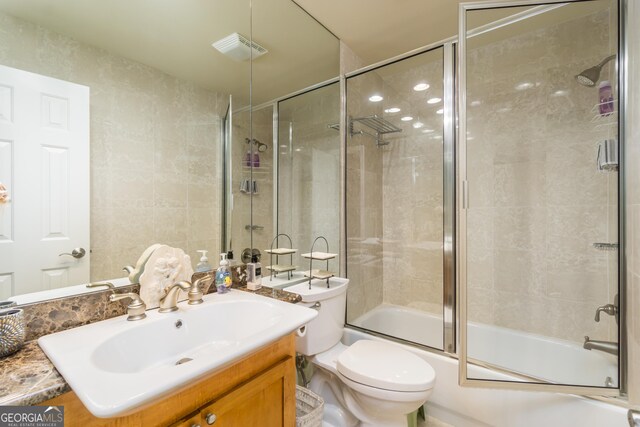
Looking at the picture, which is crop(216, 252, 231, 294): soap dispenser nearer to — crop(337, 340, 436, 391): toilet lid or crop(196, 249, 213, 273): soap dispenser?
crop(196, 249, 213, 273): soap dispenser

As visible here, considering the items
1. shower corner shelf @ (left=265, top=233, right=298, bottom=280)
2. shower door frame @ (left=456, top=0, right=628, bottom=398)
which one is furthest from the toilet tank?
shower door frame @ (left=456, top=0, right=628, bottom=398)

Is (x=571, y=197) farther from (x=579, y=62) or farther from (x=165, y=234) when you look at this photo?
(x=165, y=234)

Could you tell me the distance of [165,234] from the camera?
44.3 inches

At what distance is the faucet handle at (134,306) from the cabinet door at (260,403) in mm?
412

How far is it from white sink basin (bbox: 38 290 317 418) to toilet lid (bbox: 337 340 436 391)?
0.56 meters

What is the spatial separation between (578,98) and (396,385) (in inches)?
80.9

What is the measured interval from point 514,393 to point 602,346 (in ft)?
1.91

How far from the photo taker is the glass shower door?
7.02 ft

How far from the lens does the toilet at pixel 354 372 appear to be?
1.24 meters

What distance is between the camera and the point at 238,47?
142 cm

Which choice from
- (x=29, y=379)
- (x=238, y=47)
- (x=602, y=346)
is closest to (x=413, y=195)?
(x=602, y=346)

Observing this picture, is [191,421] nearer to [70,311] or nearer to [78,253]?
[70,311]

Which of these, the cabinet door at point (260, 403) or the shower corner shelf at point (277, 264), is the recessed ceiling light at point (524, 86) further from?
the cabinet door at point (260, 403)

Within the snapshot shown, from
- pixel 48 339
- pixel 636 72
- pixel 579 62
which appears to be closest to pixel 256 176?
pixel 48 339
